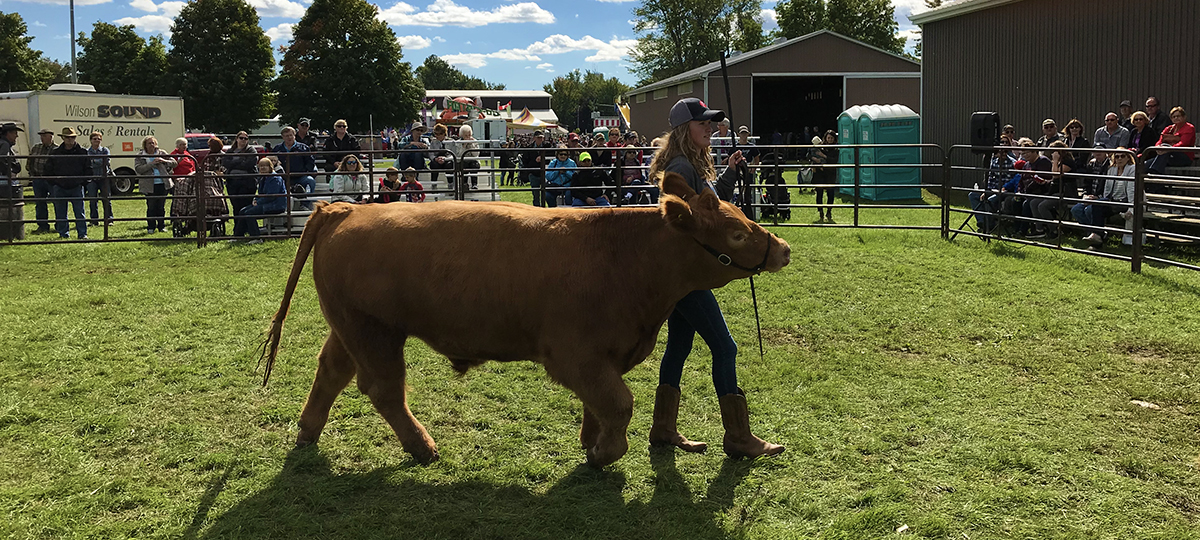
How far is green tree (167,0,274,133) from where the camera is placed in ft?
Answer: 153

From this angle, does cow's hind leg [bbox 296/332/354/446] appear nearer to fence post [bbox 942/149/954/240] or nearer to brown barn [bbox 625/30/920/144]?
fence post [bbox 942/149/954/240]

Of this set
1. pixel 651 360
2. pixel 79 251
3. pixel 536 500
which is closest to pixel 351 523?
pixel 536 500

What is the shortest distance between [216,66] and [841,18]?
41.5 meters

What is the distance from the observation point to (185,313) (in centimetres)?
809

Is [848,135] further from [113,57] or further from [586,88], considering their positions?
[586,88]

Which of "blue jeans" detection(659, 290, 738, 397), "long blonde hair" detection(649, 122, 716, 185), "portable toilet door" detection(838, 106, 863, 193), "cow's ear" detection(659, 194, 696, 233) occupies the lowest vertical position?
"blue jeans" detection(659, 290, 738, 397)

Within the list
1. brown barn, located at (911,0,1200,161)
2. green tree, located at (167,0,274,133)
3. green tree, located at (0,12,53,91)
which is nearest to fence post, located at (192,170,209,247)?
brown barn, located at (911,0,1200,161)

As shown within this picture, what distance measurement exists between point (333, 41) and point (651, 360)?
150 ft

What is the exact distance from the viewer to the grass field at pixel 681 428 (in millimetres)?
3926

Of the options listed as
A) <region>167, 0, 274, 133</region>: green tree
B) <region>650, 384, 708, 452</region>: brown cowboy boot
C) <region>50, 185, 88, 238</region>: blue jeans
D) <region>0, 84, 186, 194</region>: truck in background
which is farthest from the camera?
<region>167, 0, 274, 133</region>: green tree

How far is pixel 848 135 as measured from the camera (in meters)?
22.2

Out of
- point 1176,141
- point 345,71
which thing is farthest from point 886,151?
point 345,71

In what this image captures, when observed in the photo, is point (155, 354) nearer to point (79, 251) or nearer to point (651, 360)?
point (651, 360)

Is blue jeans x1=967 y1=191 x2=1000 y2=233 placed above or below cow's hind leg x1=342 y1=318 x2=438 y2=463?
above
